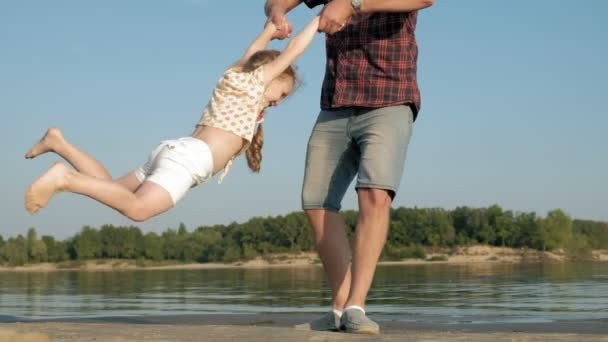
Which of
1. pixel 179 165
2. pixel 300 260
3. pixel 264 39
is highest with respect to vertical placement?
pixel 264 39

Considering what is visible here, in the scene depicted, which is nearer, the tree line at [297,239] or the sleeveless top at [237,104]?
the sleeveless top at [237,104]

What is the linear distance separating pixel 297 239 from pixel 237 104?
88.7m

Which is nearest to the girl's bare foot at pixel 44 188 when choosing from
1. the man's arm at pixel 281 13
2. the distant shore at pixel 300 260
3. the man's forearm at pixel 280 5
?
the man's arm at pixel 281 13

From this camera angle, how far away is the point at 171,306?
13.3m

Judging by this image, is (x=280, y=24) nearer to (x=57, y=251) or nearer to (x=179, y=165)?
(x=179, y=165)

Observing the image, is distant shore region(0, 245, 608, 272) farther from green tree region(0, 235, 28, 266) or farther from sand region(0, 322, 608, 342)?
sand region(0, 322, 608, 342)

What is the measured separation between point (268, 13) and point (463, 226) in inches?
3601

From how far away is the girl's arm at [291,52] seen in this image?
5121mm

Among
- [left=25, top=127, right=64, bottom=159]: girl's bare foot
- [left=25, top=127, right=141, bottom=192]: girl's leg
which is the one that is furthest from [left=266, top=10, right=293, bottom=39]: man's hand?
[left=25, top=127, right=64, bottom=159]: girl's bare foot

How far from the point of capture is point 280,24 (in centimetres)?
548

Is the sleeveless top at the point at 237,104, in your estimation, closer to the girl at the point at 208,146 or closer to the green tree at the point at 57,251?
the girl at the point at 208,146

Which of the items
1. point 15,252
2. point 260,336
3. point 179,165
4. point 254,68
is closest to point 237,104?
point 254,68

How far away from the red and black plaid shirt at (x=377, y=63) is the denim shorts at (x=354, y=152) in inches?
3.5

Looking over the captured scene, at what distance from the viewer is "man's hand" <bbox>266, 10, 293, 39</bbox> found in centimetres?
548
